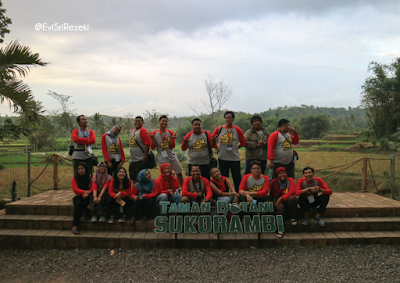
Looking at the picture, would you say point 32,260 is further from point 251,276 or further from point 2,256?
point 251,276

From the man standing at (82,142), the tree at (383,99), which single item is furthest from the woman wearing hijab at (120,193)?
the tree at (383,99)

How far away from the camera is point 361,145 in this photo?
24.0m

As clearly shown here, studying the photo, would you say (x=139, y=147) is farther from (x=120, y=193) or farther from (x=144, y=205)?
→ (x=144, y=205)

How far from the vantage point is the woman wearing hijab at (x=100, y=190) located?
446 cm

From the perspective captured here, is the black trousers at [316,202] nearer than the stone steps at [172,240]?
No

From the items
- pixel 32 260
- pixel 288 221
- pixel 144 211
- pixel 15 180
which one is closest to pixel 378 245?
pixel 288 221

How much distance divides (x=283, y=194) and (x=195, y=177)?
147 cm

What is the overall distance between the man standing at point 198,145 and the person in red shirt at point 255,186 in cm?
84

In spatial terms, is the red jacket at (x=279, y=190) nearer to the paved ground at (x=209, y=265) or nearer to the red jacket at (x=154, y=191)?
the paved ground at (x=209, y=265)

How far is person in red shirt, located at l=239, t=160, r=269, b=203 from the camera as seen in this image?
4.38m

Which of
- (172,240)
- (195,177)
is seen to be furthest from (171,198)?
(172,240)

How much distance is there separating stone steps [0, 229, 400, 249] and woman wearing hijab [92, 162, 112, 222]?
0.36 meters

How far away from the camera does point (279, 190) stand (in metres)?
4.49

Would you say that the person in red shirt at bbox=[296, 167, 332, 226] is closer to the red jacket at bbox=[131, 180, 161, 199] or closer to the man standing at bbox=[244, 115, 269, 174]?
the man standing at bbox=[244, 115, 269, 174]
